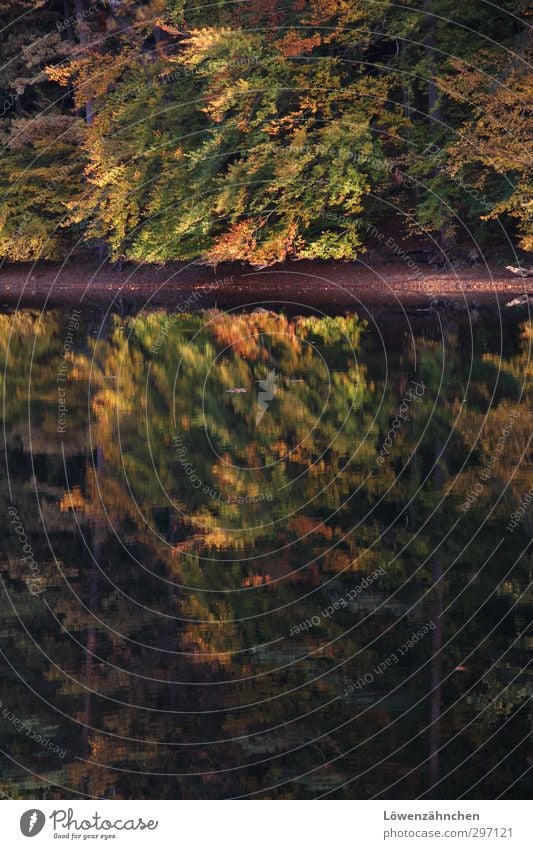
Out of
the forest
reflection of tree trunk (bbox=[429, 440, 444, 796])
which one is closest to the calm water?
reflection of tree trunk (bbox=[429, 440, 444, 796])

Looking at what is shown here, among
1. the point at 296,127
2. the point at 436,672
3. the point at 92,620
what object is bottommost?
the point at 92,620

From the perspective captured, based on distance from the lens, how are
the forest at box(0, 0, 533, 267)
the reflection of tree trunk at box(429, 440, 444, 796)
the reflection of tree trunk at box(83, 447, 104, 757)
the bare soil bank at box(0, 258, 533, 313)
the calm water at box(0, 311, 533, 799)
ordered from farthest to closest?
the forest at box(0, 0, 533, 267), the bare soil bank at box(0, 258, 533, 313), the reflection of tree trunk at box(83, 447, 104, 757), the calm water at box(0, 311, 533, 799), the reflection of tree trunk at box(429, 440, 444, 796)

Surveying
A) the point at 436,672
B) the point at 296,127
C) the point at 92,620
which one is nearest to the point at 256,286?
the point at 296,127

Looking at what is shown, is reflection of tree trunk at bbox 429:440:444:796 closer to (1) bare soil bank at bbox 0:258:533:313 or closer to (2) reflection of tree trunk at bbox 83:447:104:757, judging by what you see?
(2) reflection of tree trunk at bbox 83:447:104:757

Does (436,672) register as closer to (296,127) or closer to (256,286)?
(256,286)

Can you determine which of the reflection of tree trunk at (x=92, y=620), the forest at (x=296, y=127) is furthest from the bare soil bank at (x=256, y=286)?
the reflection of tree trunk at (x=92, y=620)

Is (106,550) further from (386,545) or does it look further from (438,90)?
(438,90)

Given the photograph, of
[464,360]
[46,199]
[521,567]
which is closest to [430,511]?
[521,567]

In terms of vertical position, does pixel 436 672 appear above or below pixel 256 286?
above
